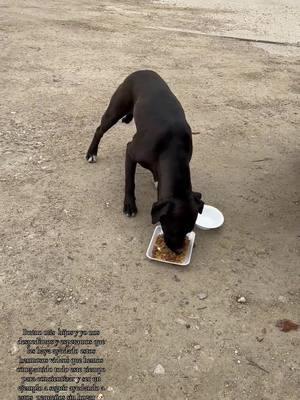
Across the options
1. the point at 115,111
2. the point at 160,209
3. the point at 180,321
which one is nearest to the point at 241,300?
the point at 180,321

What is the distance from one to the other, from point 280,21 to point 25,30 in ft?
22.4

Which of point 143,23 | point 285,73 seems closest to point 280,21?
point 143,23

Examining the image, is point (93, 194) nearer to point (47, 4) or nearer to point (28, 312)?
point (28, 312)

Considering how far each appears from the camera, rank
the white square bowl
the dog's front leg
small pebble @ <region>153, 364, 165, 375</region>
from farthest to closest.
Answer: the dog's front leg → the white square bowl → small pebble @ <region>153, 364, 165, 375</region>

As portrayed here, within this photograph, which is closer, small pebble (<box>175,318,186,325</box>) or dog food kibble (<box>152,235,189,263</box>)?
small pebble (<box>175,318,186,325</box>)

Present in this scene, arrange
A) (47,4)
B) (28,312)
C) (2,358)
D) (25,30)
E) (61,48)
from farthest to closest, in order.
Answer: (47,4) → (25,30) → (61,48) → (28,312) → (2,358)

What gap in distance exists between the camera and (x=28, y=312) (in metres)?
3.49

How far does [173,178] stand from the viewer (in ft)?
12.7

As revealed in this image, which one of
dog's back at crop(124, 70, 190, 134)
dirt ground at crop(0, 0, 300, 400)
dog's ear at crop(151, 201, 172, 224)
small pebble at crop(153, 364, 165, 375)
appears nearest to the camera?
small pebble at crop(153, 364, 165, 375)

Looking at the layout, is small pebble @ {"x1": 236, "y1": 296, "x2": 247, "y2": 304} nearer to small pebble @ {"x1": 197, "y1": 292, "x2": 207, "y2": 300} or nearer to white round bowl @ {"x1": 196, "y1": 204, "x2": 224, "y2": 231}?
small pebble @ {"x1": 197, "y1": 292, "x2": 207, "y2": 300}

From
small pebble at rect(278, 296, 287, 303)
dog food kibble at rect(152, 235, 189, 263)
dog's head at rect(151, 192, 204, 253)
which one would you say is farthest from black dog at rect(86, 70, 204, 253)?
small pebble at rect(278, 296, 287, 303)

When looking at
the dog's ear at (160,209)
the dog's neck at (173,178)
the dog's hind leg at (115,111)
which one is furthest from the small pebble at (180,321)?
the dog's hind leg at (115,111)

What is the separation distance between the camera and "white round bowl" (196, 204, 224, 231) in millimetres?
4423

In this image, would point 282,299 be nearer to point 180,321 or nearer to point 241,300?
point 241,300
